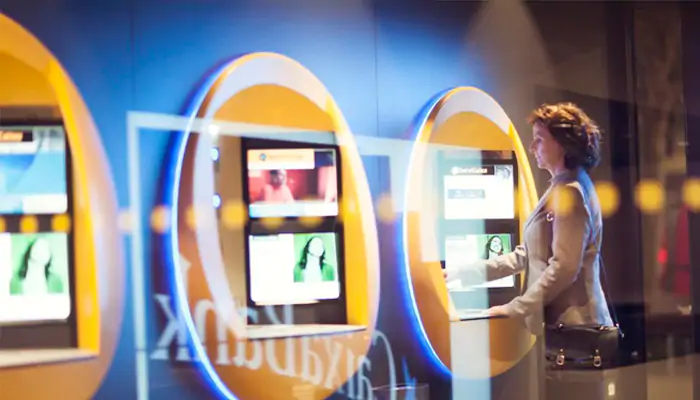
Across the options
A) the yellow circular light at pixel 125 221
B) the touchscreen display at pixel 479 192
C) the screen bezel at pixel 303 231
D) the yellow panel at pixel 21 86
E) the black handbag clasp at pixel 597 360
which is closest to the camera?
the yellow panel at pixel 21 86

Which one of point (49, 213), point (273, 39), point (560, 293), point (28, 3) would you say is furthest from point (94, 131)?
point (560, 293)

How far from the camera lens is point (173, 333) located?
349 centimetres

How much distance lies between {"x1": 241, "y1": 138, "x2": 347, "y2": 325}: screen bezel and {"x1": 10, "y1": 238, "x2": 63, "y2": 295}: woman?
0.86 meters

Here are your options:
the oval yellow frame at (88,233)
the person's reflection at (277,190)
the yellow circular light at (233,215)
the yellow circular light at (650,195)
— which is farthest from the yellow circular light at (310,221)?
the yellow circular light at (650,195)

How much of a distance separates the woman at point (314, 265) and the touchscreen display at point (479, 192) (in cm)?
67

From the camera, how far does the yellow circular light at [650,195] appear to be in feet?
13.6

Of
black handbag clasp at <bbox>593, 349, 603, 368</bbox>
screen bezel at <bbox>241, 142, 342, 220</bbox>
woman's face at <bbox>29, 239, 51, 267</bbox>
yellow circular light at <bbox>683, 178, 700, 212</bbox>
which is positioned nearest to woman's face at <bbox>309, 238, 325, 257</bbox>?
screen bezel at <bbox>241, 142, 342, 220</bbox>

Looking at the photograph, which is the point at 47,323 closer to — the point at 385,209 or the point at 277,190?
the point at 277,190

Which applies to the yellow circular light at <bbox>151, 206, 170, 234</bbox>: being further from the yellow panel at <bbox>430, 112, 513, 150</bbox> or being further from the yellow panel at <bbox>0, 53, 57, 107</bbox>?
the yellow panel at <bbox>430, 112, 513, 150</bbox>

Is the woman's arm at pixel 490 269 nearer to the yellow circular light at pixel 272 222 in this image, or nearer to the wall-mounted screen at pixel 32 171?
the yellow circular light at pixel 272 222

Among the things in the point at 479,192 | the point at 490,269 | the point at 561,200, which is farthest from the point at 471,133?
the point at 490,269

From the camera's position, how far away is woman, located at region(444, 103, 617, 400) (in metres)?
3.78

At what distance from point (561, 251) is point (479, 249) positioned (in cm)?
40

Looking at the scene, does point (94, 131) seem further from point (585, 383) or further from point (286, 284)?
point (585, 383)
